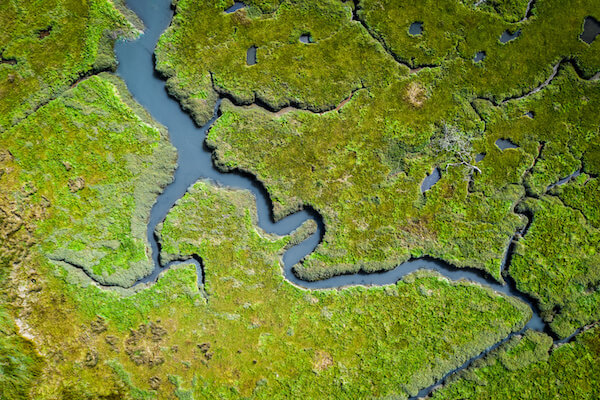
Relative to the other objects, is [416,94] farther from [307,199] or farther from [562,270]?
[562,270]

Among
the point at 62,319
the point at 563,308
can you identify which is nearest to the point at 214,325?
the point at 62,319

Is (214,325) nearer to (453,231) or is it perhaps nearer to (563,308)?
(453,231)

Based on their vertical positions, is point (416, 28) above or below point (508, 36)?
below

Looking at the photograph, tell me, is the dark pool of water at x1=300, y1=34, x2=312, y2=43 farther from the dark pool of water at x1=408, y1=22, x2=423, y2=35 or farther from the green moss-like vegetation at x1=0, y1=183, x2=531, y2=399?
the green moss-like vegetation at x1=0, y1=183, x2=531, y2=399

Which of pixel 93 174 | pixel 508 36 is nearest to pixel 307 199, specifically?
pixel 93 174

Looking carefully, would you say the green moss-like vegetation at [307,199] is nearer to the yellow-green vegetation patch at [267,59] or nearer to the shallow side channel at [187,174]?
the yellow-green vegetation patch at [267,59]

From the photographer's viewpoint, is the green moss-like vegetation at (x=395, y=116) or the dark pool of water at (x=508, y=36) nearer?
the green moss-like vegetation at (x=395, y=116)

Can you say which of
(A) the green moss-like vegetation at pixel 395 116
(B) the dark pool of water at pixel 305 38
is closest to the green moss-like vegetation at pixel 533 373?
(A) the green moss-like vegetation at pixel 395 116
